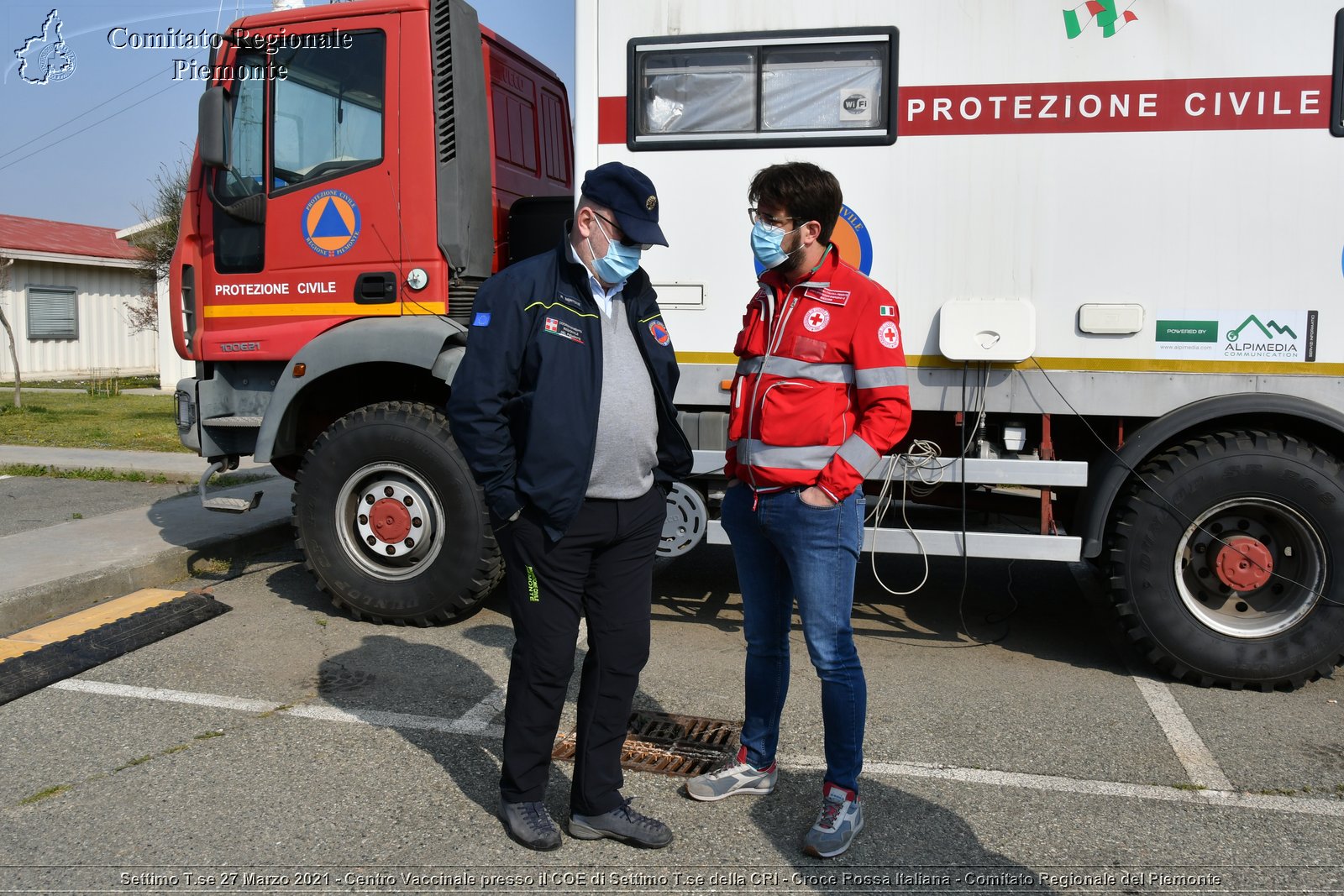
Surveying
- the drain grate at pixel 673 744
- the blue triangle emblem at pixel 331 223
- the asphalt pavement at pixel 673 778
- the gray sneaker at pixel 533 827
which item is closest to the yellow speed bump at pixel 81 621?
the asphalt pavement at pixel 673 778

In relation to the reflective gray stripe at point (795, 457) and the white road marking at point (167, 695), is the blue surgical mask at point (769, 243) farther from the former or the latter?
the white road marking at point (167, 695)

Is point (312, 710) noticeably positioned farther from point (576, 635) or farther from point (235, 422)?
point (235, 422)

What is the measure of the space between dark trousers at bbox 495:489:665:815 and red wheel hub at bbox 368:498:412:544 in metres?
2.32

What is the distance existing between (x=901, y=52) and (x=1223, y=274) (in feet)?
5.48

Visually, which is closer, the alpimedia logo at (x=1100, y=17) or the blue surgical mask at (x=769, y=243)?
the blue surgical mask at (x=769, y=243)

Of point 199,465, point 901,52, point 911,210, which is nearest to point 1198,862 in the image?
point 911,210

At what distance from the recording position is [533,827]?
312 cm

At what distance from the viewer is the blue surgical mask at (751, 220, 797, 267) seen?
312 centimetres

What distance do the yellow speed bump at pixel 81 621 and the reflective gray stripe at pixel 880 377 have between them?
4.06 metres

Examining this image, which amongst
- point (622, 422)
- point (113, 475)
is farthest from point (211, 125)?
point (113, 475)

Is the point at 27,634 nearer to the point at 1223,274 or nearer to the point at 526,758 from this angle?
the point at 526,758

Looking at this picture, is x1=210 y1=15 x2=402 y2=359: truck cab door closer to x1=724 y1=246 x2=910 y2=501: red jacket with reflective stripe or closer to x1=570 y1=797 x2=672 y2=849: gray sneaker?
x1=724 y1=246 x2=910 y2=501: red jacket with reflective stripe

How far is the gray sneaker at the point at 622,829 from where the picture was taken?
10.3 ft

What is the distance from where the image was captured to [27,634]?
5090 millimetres
